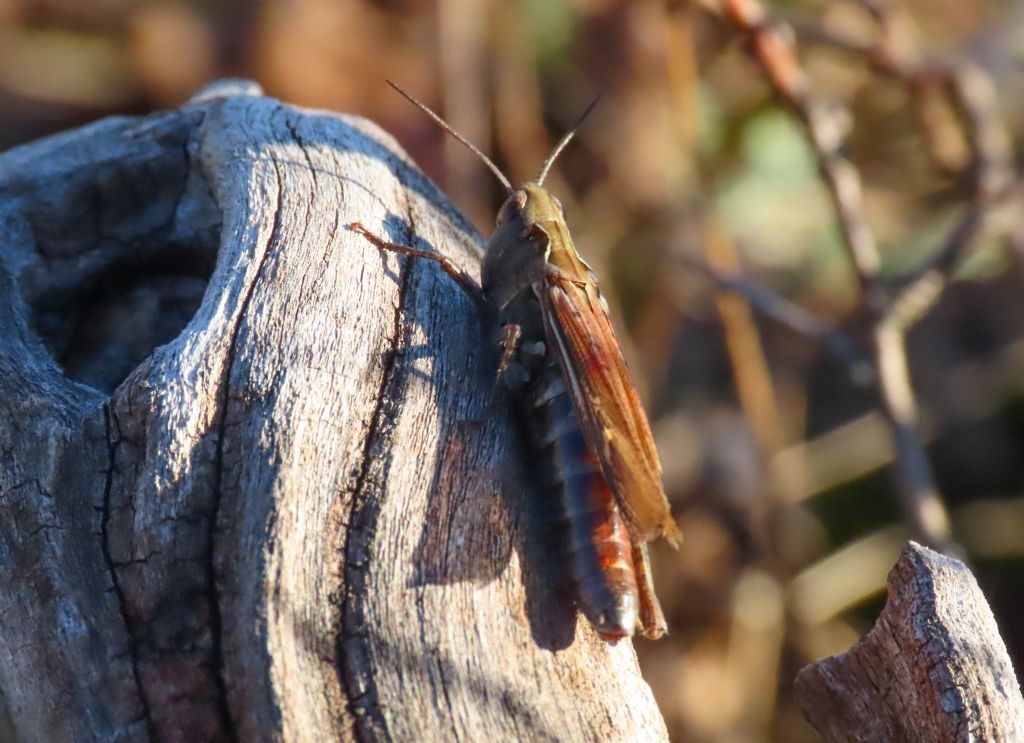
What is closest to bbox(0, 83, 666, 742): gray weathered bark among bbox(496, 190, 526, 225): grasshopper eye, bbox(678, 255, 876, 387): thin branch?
bbox(496, 190, 526, 225): grasshopper eye

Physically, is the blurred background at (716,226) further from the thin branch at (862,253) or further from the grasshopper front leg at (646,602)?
the grasshopper front leg at (646,602)

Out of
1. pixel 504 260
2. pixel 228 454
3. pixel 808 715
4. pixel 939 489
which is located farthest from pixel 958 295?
pixel 228 454

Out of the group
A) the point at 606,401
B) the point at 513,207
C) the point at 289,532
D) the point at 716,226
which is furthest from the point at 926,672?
the point at 716,226

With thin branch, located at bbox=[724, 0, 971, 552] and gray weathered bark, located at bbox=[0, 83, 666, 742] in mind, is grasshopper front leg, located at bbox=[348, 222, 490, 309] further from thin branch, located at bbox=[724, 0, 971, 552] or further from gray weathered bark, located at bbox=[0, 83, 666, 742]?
thin branch, located at bbox=[724, 0, 971, 552]

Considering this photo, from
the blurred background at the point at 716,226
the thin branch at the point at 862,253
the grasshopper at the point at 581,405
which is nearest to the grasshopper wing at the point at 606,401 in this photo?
the grasshopper at the point at 581,405

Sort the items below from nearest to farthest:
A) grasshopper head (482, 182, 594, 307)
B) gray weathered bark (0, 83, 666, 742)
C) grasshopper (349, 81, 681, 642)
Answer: gray weathered bark (0, 83, 666, 742), grasshopper (349, 81, 681, 642), grasshopper head (482, 182, 594, 307)

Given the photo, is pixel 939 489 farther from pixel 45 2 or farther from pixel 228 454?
pixel 45 2

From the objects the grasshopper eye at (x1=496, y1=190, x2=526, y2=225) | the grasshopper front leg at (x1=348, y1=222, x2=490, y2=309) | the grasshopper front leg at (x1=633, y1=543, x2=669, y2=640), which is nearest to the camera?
the grasshopper front leg at (x1=633, y1=543, x2=669, y2=640)
